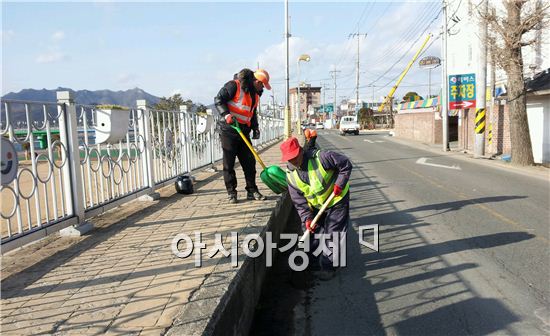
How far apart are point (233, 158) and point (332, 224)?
2350 millimetres

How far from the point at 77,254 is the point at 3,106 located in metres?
1.46

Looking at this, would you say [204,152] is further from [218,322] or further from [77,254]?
[218,322]

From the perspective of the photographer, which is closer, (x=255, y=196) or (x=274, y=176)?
(x=274, y=176)

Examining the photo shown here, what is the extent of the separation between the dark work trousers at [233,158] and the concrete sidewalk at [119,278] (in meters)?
0.85

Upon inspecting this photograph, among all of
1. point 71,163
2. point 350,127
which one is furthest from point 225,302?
point 350,127

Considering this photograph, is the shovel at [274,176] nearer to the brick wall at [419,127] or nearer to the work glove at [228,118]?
the work glove at [228,118]

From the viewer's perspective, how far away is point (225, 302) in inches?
115

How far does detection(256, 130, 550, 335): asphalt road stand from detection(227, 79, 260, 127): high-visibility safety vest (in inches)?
90.9

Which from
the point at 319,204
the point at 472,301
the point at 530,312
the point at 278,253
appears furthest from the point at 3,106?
the point at 530,312

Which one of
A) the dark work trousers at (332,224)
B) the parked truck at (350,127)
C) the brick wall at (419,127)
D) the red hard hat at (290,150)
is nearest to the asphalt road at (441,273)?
the dark work trousers at (332,224)

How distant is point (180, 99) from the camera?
20.7 metres

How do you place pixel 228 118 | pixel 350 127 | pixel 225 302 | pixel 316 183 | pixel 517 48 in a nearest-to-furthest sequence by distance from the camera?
pixel 225 302 < pixel 316 183 < pixel 228 118 < pixel 517 48 < pixel 350 127

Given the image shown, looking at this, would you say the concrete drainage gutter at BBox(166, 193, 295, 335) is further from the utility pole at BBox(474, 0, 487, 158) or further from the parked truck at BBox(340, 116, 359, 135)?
the parked truck at BBox(340, 116, 359, 135)

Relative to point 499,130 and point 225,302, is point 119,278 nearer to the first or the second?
point 225,302
